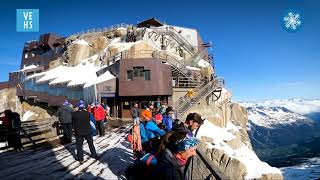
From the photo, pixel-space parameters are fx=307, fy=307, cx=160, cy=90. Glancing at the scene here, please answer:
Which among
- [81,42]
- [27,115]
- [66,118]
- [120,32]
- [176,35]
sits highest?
[120,32]

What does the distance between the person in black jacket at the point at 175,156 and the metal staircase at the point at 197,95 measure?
95.9ft

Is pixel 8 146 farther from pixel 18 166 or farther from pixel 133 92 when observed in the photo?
pixel 133 92

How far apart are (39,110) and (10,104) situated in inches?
388

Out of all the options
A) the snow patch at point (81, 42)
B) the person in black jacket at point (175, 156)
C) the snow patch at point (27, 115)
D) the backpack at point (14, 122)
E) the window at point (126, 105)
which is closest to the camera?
the person in black jacket at point (175, 156)

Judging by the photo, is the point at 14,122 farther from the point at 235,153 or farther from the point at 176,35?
the point at 176,35

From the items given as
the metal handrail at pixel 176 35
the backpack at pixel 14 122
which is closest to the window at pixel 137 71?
the metal handrail at pixel 176 35

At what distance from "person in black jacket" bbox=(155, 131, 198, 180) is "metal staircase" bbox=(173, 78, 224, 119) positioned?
29232 mm

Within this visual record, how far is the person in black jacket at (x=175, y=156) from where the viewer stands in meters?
3.64

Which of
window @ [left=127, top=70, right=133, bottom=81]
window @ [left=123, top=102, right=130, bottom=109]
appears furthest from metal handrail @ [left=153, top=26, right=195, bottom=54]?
window @ [left=123, top=102, right=130, bottom=109]

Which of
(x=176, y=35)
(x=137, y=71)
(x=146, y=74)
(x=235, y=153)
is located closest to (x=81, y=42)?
(x=176, y=35)

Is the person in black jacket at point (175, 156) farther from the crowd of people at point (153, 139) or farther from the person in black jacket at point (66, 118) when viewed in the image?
the person in black jacket at point (66, 118)

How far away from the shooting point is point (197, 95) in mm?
38156

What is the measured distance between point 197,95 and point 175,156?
3437 centimetres

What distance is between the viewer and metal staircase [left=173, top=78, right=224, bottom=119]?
3569 centimetres
